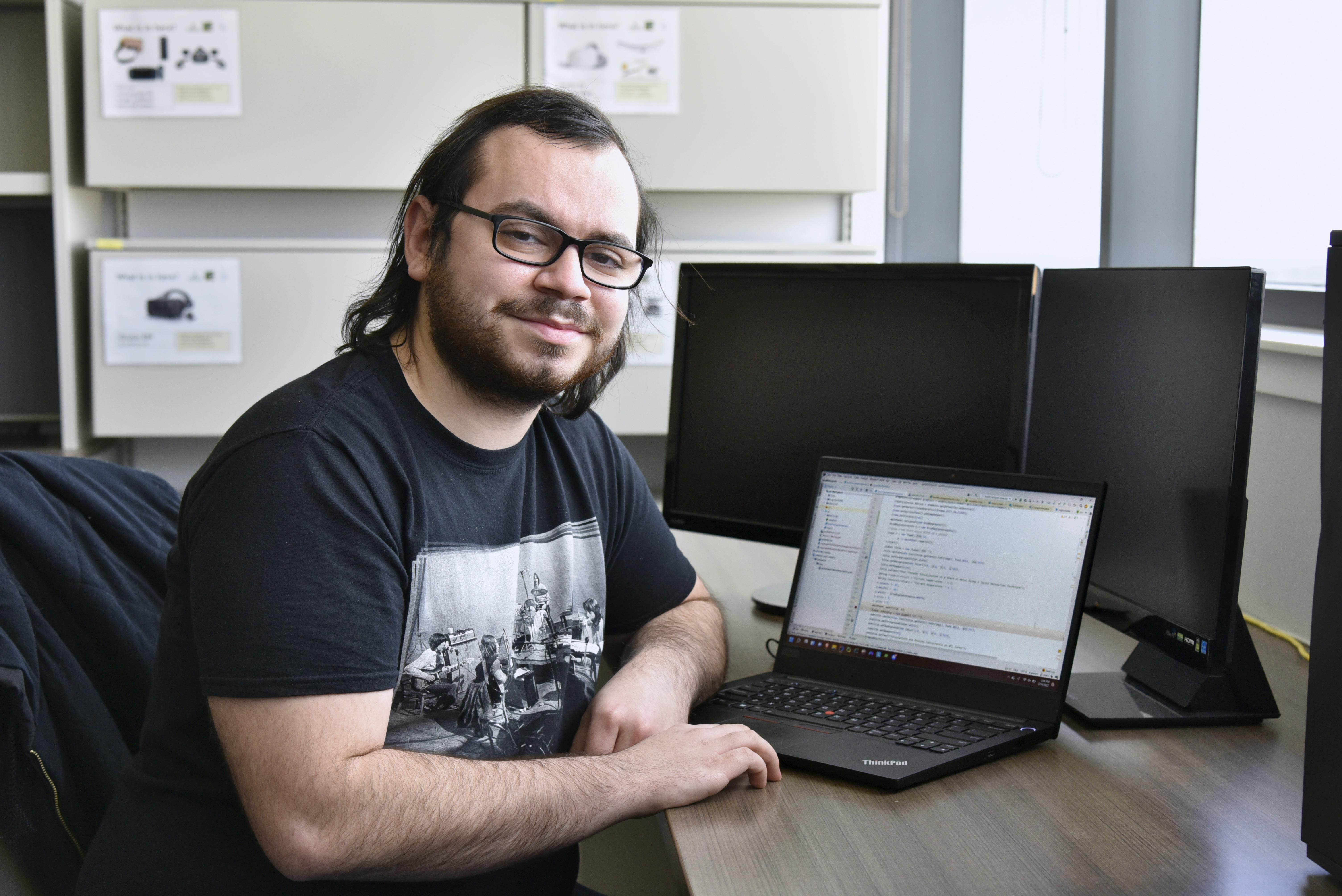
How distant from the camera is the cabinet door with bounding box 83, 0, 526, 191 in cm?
195

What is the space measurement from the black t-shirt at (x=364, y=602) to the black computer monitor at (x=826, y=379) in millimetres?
269

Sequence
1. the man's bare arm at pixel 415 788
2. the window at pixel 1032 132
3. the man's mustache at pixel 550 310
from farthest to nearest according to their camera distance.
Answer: the window at pixel 1032 132 → the man's mustache at pixel 550 310 → the man's bare arm at pixel 415 788

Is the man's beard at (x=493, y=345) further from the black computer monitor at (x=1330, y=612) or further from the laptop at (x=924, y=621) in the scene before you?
the black computer monitor at (x=1330, y=612)

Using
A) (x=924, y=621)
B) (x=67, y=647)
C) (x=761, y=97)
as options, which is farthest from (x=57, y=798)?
(x=761, y=97)

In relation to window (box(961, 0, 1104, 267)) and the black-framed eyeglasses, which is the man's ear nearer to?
the black-framed eyeglasses

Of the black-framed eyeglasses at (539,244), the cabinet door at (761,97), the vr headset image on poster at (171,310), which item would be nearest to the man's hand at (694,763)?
the black-framed eyeglasses at (539,244)

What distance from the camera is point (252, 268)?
2.02m

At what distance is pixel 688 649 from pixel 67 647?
58 centimetres

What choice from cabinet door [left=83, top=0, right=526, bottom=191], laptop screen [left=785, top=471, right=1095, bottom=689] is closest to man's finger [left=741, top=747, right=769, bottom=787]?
laptop screen [left=785, top=471, right=1095, bottom=689]

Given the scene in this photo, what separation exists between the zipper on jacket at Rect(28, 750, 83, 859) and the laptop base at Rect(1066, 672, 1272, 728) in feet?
2.87

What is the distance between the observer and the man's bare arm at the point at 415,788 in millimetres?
758

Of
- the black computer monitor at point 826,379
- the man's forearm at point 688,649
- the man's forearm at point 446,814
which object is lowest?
the man's forearm at point 446,814

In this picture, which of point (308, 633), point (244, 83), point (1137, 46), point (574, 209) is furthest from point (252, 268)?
point (1137, 46)

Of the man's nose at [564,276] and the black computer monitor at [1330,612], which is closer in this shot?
the black computer monitor at [1330,612]
